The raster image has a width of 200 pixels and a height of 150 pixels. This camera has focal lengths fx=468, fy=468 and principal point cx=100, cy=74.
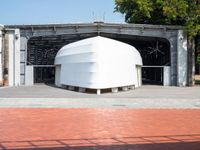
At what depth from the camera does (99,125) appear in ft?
52.9

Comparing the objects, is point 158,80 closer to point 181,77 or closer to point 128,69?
point 181,77

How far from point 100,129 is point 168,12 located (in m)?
31.0

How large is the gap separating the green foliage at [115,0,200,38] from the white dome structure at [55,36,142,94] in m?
7.25

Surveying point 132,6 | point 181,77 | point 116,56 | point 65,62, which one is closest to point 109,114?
point 116,56

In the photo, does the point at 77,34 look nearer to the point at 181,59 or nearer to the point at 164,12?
the point at 164,12

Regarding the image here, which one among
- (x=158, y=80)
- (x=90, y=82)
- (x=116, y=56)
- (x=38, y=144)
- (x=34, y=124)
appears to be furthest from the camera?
(x=158, y=80)

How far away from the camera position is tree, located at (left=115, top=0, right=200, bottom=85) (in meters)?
44.3

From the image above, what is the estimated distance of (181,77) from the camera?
147ft

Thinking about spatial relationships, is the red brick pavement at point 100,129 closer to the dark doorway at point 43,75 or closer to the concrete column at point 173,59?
the concrete column at point 173,59

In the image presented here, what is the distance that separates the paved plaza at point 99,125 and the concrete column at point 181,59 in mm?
18727

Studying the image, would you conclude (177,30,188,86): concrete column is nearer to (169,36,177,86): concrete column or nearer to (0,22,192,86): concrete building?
(0,22,192,86): concrete building

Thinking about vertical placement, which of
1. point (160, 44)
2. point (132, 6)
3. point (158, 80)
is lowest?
point (158, 80)

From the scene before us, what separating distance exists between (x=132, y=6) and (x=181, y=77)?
11.2 m

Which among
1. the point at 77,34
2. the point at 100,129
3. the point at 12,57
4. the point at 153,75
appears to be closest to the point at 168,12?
the point at 77,34
